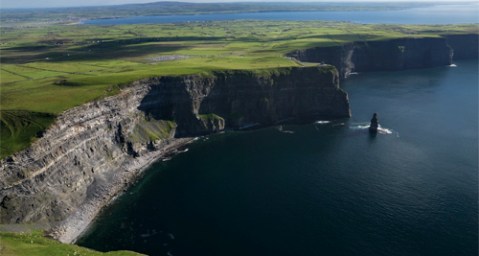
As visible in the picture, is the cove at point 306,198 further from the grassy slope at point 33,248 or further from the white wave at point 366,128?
the grassy slope at point 33,248

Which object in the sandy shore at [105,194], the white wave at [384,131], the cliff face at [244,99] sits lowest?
the sandy shore at [105,194]

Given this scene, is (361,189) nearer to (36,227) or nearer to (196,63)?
(36,227)

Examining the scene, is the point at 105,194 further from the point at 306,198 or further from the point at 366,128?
the point at 366,128

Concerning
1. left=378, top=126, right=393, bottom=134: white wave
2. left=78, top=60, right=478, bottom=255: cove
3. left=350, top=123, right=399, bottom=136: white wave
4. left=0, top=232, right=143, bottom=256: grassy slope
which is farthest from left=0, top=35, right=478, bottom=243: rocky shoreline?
left=378, top=126, right=393, bottom=134: white wave

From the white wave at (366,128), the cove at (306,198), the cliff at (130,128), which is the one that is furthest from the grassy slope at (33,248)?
the white wave at (366,128)

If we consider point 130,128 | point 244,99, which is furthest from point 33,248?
point 244,99

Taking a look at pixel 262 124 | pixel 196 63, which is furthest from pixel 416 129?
pixel 196 63
